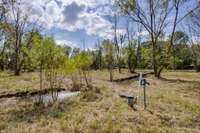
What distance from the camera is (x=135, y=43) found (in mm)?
56875

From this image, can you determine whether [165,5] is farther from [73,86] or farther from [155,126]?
[155,126]

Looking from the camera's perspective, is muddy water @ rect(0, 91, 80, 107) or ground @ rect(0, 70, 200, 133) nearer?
ground @ rect(0, 70, 200, 133)

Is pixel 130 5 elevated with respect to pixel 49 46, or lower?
elevated

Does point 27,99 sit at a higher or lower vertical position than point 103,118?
higher

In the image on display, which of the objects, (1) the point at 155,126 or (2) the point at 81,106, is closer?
(1) the point at 155,126

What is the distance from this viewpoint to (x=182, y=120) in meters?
11.0

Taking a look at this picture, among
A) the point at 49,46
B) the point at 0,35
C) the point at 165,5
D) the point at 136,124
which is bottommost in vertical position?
the point at 136,124

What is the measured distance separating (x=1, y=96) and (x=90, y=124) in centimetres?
1025

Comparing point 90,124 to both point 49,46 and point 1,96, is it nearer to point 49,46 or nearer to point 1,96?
point 49,46

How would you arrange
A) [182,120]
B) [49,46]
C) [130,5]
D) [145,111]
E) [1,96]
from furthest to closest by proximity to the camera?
[130,5] < [1,96] < [49,46] < [145,111] < [182,120]

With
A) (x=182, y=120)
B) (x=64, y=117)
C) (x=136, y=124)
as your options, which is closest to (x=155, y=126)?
(x=136, y=124)

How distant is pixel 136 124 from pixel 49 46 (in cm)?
849

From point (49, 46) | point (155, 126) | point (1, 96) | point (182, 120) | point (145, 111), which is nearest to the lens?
point (155, 126)

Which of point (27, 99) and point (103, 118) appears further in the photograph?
point (27, 99)
